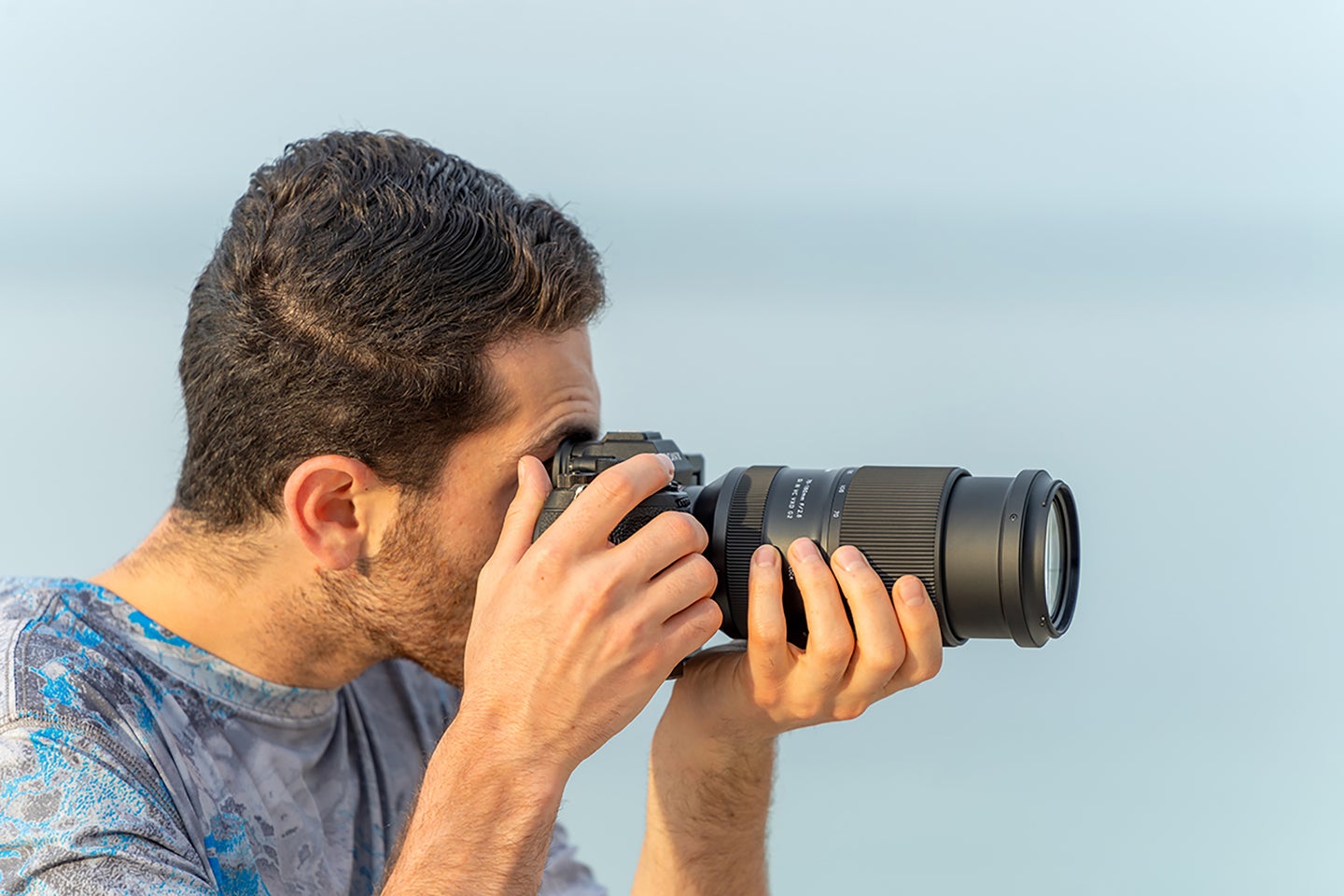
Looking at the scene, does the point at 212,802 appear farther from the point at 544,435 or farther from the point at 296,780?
the point at 544,435

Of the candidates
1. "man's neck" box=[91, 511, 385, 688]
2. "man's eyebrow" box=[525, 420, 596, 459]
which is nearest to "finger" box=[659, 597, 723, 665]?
"man's eyebrow" box=[525, 420, 596, 459]

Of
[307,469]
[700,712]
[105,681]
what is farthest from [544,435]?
[105,681]

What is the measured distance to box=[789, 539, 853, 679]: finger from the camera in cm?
110

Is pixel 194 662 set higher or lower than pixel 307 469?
lower

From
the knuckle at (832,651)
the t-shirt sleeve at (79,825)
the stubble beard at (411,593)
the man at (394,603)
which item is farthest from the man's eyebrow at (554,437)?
the t-shirt sleeve at (79,825)

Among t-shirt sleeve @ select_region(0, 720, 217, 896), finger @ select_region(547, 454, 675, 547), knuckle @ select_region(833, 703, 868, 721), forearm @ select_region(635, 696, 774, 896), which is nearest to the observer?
t-shirt sleeve @ select_region(0, 720, 217, 896)

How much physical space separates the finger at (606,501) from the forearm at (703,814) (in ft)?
1.19

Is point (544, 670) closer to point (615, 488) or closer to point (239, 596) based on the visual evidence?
point (615, 488)

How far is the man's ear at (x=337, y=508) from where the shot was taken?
4.07ft

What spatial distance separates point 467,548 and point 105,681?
13.1 inches

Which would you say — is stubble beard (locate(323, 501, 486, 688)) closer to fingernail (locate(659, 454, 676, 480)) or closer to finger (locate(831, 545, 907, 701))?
fingernail (locate(659, 454, 676, 480))

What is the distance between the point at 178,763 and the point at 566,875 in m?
0.51

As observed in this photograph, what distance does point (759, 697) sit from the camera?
1.23 m

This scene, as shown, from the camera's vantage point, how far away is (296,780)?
1.32m
